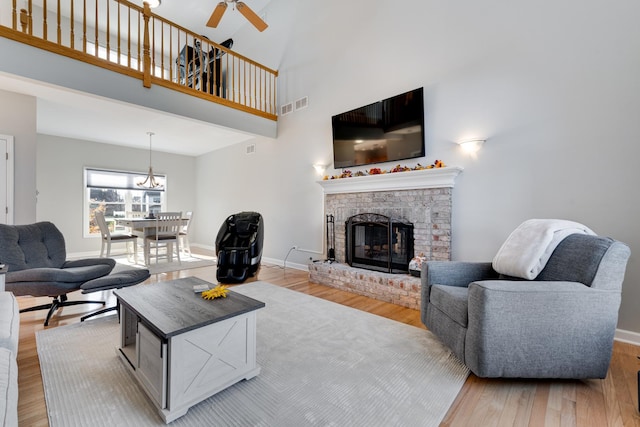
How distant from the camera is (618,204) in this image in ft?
7.34

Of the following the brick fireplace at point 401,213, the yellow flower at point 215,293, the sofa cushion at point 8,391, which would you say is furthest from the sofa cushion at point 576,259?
the sofa cushion at point 8,391

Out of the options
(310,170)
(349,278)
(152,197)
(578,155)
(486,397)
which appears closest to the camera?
(486,397)

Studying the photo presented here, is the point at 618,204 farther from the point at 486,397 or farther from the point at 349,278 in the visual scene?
the point at 349,278

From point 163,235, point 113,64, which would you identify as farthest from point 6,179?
point 113,64

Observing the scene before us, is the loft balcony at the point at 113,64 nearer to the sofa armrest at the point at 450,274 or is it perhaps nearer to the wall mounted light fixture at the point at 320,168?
the wall mounted light fixture at the point at 320,168

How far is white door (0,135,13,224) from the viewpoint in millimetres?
3553

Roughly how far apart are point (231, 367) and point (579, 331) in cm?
198

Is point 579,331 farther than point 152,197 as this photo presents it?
No

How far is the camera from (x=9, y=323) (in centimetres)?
139

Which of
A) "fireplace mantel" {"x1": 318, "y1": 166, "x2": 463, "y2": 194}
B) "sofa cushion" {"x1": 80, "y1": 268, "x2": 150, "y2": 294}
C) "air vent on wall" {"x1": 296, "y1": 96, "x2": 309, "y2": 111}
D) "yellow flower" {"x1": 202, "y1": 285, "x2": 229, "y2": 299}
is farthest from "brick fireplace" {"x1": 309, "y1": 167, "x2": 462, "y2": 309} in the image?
"sofa cushion" {"x1": 80, "y1": 268, "x2": 150, "y2": 294}

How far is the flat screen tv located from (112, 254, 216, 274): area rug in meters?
3.09

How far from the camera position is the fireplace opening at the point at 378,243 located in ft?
11.2

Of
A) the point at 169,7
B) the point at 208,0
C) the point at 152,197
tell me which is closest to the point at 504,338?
the point at 208,0

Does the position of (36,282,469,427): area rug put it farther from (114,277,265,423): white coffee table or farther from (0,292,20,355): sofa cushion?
(0,292,20,355): sofa cushion
